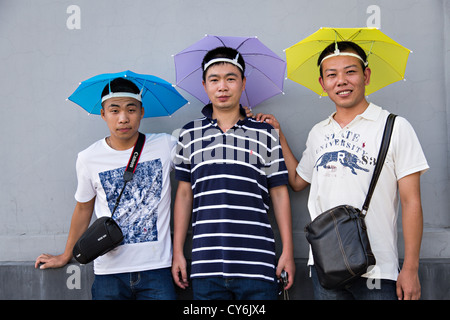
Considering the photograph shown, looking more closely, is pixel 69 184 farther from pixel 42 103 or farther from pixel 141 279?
pixel 141 279

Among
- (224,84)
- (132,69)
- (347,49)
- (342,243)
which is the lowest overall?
(342,243)

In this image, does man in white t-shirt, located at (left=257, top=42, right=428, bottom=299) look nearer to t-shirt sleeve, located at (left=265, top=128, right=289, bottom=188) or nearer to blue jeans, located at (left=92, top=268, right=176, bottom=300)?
t-shirt sleeve, located at (left=265, top=128, right=289, bottom=188)

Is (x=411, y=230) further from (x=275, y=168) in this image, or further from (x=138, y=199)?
(x=138, y=199)

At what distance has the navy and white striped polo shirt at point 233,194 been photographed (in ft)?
7.89

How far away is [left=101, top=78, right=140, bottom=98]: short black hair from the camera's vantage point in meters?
2.70

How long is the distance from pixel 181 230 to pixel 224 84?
3.14 ft

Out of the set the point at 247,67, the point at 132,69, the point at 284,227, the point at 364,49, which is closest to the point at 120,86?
the point at 132,69

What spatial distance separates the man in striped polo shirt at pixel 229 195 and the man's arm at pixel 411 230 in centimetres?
63

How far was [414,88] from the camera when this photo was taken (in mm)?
3094

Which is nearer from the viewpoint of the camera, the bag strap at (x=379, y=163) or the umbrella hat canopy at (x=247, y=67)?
the bag strap at (x=379, y=163)

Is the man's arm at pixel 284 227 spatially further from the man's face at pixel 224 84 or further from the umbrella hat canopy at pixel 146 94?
the umbrella hat canopy at pixel 146 94

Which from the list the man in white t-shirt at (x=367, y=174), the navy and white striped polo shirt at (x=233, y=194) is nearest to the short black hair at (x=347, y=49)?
the man in white t-shirt at (x=367, y=174)

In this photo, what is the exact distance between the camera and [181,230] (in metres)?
2.64

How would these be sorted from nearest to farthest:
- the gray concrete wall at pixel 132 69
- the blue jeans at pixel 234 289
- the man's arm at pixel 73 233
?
the blue jeans at pixel 234 289, the man's arm at pixel 73 233, the gray concrete wall at pixel 132 69
